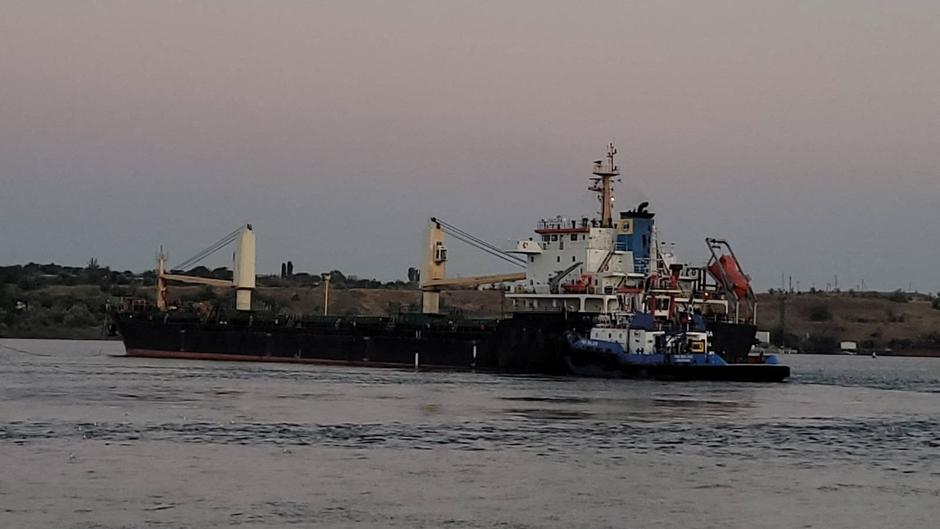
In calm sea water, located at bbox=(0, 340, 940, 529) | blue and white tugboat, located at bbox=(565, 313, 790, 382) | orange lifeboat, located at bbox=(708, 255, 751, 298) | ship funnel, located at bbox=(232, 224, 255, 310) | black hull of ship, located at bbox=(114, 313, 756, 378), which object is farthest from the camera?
ship funnel, located at bbox=(232, 224, 255, 310)

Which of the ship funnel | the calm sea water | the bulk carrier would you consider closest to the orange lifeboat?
the bulk carrier

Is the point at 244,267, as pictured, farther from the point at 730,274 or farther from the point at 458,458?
the point at 458,458

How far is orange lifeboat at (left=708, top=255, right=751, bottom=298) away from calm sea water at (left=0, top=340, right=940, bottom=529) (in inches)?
709

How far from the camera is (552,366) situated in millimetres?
69750

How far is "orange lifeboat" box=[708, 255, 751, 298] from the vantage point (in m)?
75.7

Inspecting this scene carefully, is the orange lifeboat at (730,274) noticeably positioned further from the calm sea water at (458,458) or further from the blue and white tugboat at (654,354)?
the calm sea water at (458,458)

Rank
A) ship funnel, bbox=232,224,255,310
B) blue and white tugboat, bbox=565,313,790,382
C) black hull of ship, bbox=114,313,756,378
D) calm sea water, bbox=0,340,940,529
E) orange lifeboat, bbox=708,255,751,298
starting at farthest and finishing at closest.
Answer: ship funnel, bbox=232,224,255,310 < orange lifeboat, bbox=708,255,751,298 < black hull of ship, bbox=114,313,756,378 < blue and white tugboat, bbox=565,313,790,382 < calm sea water, bbox=0,340,940,529

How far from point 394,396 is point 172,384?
36.9 feet

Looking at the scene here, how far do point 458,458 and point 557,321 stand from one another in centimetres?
3586

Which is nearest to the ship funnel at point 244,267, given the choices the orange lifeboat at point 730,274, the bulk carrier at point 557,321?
the bulk carrier at point 557,321

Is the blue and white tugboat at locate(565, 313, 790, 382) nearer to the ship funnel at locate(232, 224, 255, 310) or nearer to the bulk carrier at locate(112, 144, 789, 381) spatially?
the bulk carrier at locate(112, 144, 789, 381)

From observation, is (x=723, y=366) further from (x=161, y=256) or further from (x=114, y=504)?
(x=161, y=256)

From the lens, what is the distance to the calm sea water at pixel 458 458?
2633 cm

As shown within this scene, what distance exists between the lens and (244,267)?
97.3 meters
